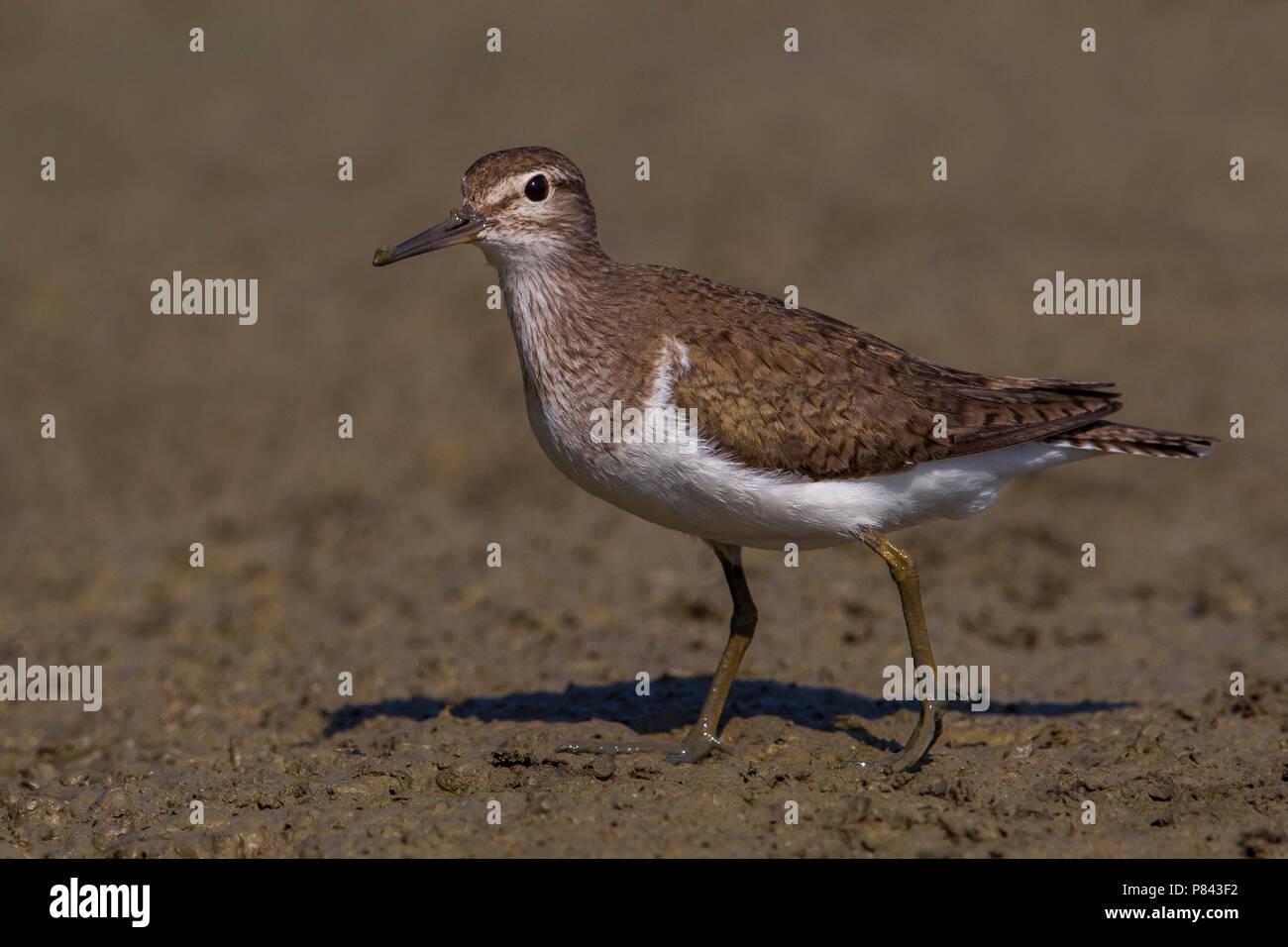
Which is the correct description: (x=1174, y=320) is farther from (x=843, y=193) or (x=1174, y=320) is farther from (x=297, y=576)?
(x=297, y=576)

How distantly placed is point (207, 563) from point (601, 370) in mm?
6419

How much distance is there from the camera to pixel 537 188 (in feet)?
28.3

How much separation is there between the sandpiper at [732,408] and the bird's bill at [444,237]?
1 centimetres

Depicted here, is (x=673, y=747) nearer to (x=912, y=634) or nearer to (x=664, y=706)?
(x=664, y=706)

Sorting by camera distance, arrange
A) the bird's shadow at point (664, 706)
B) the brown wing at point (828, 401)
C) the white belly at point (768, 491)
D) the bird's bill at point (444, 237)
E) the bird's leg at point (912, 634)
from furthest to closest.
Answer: the bird's shadow at point (664, 706)
the bird's leg at point (912, 634)
the bird's bill at point (444, 237)
the brown wing at point (828, 401)
the white belly at point (768, 491)

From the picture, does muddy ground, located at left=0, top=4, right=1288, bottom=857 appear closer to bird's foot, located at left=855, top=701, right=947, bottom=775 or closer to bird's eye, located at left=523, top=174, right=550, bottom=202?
bird's foot, located at left=855, top=701, right=947, bottom=775

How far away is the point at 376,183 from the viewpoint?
2083 centimetres

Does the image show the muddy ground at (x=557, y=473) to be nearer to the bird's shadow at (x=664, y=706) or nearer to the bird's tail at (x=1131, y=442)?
the bird's shadow at (x=664, y=706)

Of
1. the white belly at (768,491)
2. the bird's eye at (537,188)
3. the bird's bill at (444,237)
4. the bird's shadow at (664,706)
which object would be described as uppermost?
the bird's eye at (537,188)

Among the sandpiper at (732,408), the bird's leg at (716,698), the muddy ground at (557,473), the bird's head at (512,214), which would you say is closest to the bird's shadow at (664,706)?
the muddy ground at (557,473)

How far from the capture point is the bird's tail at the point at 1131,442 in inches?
352

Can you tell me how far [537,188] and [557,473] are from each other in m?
6.28

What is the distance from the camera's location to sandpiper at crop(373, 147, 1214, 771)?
27.1 ft

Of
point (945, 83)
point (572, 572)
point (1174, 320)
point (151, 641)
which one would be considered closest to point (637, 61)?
point (945, 83)
